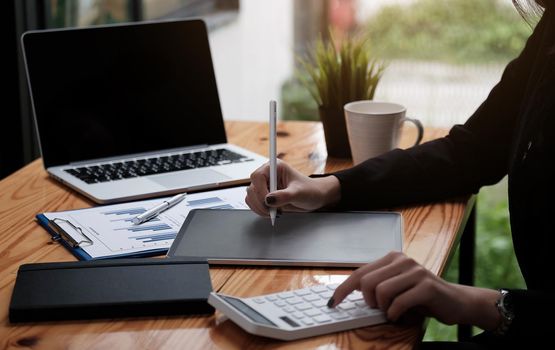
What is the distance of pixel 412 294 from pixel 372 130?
57cm

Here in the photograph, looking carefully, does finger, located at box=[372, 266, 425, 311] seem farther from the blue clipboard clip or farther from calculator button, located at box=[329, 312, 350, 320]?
the blue clipboard clip

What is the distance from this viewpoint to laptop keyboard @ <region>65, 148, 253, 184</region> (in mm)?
1330

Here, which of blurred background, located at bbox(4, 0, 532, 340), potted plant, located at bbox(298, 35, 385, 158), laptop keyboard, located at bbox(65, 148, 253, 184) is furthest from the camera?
blurred background, located at bbox(4, 0, 532, 340)

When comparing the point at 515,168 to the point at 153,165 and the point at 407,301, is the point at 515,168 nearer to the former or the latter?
the point at 407,301

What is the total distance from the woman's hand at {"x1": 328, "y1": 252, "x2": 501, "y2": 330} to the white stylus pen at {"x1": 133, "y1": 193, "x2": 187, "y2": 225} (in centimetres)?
36

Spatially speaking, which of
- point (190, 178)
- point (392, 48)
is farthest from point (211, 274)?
point (392, 48)

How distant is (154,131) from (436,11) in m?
2.98

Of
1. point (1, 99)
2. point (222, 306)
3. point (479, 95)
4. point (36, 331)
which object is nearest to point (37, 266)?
point (36, 331)

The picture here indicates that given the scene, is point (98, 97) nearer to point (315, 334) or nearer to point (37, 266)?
point (37, 266)

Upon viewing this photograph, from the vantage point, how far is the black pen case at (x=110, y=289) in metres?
0.84

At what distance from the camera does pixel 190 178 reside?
1.31 m

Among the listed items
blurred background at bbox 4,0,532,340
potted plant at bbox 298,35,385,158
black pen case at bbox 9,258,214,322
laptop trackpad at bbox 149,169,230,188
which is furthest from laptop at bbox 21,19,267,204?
blurred background at bbox 4,0,532,340

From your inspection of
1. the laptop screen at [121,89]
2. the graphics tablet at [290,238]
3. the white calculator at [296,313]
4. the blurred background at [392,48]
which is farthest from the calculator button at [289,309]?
the blurred background at [392,48]

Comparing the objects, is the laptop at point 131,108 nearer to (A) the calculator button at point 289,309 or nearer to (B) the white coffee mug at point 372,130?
(B) the white coffee mug at point 372,130
